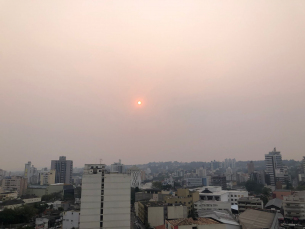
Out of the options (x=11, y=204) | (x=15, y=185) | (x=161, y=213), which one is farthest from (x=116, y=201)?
(x=15, y=185)

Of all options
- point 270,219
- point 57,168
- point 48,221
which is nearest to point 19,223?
point 48,221

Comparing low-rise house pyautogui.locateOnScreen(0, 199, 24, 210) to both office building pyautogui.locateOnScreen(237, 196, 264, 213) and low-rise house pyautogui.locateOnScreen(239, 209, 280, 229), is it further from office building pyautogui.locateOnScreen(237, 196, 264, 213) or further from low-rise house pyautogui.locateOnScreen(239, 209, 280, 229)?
office building pyautogui.locateOnScreen(237, 196, 264, 213)

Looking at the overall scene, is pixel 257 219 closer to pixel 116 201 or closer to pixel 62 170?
pixel 116 201

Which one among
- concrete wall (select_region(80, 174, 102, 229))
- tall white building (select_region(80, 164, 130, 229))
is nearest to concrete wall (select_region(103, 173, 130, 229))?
tall white building (select_region(80, 164, 130, 229))

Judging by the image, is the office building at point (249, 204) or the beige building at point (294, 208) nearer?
the beige building at point (294, 208)

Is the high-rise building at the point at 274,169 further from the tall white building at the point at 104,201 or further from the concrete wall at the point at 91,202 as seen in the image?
the concrete wall at the point at 91,202

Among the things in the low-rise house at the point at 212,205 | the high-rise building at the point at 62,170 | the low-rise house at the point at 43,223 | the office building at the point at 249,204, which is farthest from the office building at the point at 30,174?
the office building at the point at 249,204

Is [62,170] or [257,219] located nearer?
[257,219]
